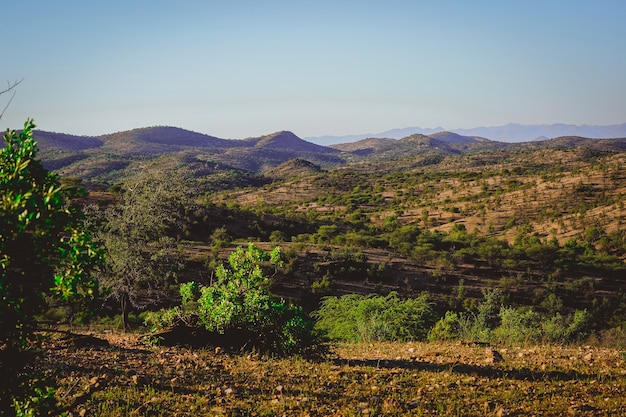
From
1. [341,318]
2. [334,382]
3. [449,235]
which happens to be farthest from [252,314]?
[449,235]

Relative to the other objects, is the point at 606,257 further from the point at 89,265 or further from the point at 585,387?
the point at 89,265

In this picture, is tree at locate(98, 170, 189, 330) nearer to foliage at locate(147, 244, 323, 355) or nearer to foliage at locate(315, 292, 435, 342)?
foliage at locate(147, 244, 323, 355)

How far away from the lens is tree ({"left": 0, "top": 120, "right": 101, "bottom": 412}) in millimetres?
3639

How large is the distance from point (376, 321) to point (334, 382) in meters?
7.89

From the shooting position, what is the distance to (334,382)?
8172mm

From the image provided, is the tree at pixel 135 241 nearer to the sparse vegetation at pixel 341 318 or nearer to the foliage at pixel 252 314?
the sparse vegetation at pixel 341 318

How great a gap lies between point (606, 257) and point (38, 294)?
40.5 meters

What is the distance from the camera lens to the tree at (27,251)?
364 centimetres

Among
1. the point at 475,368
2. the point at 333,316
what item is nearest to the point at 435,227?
the point at 333,316

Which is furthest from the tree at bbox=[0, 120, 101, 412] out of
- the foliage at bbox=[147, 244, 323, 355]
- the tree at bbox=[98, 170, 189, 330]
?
the tree at bbox=[98, 170, 189, 330]

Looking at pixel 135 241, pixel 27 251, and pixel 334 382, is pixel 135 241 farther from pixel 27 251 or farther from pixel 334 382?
pixel 27 251

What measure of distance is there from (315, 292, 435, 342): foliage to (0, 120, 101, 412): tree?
1143cm

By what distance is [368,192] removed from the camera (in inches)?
3135

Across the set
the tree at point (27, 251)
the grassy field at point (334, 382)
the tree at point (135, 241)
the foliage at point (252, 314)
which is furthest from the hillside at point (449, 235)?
the tree at point (27, 251)
